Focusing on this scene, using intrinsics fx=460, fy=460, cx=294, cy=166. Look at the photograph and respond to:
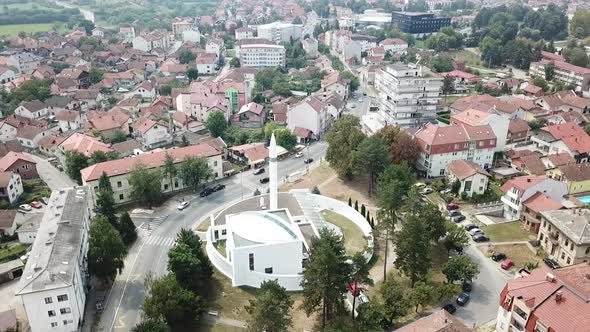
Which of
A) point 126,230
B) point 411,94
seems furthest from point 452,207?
point 126,230

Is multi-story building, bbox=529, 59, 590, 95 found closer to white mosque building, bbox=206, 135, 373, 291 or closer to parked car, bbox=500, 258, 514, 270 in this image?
parked car, bbox=500, 258, 514, 270

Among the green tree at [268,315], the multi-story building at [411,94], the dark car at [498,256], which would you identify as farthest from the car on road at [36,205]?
the multi-story building at [411,94]

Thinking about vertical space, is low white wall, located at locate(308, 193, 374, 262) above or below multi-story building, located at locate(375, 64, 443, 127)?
below

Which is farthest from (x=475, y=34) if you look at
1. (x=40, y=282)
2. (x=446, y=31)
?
(x=40, y=282)

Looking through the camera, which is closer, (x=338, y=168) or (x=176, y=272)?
(x=176, y=272)

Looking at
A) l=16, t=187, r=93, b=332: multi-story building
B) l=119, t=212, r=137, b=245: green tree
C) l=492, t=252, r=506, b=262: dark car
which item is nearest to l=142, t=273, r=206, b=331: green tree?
l=16, t=187, r=93, b=332: multi-story building

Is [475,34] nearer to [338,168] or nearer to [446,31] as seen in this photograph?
[446,31]

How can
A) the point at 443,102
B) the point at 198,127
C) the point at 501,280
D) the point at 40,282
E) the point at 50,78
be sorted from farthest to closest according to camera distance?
the point at 50,78, the point at 443,102, the point at 198,127, the point at 501,280, the point at 40,282
